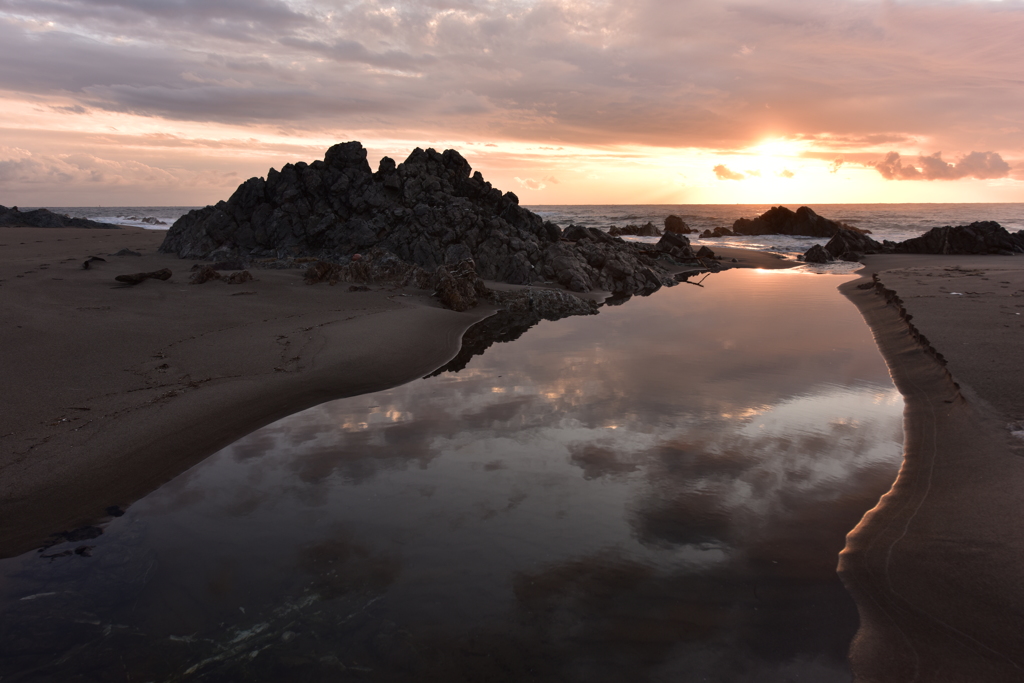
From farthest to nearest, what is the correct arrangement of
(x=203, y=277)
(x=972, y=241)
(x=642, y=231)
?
1. (x=642, y=231)
2. (x=972, y=241)
3. (x=203, y=277)

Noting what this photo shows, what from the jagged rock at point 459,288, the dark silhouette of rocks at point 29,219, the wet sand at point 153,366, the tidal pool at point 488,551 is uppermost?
the dark silhouette of rocks at point 29,219

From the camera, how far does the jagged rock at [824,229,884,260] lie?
38844 mm

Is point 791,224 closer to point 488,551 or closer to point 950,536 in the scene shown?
point 950,536

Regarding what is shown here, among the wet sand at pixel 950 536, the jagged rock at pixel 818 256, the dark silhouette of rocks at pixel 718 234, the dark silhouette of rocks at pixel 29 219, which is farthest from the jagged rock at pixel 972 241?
the dark silhouette of rocks at pixel 29 219

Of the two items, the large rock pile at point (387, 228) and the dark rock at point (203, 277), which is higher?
the large rock pile at point (387, 228)

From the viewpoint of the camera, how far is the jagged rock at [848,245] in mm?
38844

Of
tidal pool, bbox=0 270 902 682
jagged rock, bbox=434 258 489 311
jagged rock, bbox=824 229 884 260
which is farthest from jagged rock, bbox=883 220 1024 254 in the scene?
tidal pool, bbox=0 270 902 682

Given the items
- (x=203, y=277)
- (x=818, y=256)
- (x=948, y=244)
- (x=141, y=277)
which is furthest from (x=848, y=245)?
(x=141, y=277)

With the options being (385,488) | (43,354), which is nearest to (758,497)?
(385,488)

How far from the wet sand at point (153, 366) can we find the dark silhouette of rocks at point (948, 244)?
108 ft

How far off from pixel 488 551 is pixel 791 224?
67633mm

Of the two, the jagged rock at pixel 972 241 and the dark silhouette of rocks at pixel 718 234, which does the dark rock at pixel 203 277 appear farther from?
the dark silhouette of rocks at pixel 718 234

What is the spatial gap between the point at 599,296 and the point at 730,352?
372 inches

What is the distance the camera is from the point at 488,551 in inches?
212
